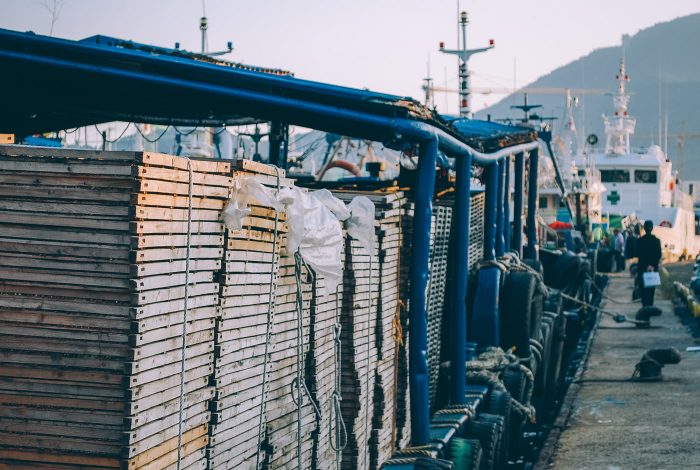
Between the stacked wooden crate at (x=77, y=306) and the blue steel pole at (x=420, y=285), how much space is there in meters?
4.45

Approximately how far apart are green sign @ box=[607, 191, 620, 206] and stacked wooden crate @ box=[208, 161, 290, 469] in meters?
61.8

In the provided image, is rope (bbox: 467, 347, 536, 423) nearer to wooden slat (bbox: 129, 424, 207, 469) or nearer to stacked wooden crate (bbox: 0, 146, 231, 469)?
wooden slat (bbox: 129, 424, 207, 469)

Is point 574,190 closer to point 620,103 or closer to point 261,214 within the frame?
point 620,103

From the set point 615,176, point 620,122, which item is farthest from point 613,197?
point 620,122

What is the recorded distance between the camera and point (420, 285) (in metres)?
9.19

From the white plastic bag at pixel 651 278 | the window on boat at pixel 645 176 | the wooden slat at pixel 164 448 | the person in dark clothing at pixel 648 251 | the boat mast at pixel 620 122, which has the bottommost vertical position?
the wooden slat at pixel 164 448

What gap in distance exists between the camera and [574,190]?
1791 inches

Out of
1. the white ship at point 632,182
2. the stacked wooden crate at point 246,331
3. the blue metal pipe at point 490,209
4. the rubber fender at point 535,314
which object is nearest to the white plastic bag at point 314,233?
the stacked wooden crate at point 246,331

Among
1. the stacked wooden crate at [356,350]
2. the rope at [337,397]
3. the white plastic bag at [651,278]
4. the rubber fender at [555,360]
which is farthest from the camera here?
the white plastic bag at [651,278]

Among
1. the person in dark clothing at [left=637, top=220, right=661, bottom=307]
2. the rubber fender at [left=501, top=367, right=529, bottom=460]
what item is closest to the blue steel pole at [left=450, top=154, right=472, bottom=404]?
the rubber fender at [left=501, top=367, right=529, bottom=460]

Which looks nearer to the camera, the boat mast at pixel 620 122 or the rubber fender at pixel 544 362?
the rubber fender at pixel 544 362

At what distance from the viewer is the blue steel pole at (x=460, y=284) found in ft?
35.4

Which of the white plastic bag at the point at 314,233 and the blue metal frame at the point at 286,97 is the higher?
the blue metal frame at the point at 286,97

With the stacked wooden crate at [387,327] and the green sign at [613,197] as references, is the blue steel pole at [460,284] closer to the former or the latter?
the stacked wooden crate at [387,327]
